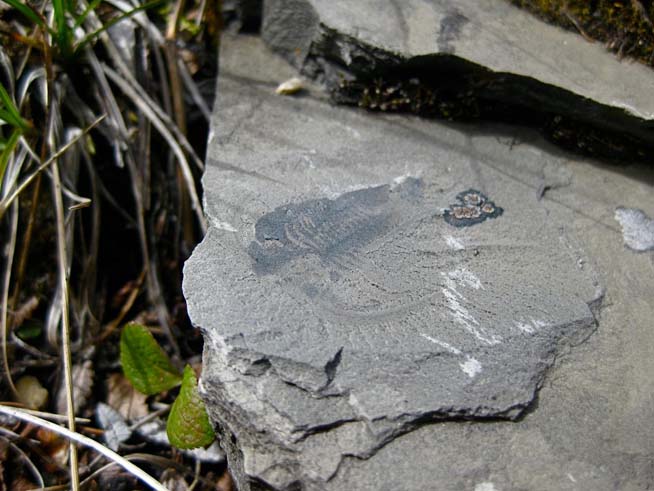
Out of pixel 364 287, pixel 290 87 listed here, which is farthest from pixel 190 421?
pixel 290 87

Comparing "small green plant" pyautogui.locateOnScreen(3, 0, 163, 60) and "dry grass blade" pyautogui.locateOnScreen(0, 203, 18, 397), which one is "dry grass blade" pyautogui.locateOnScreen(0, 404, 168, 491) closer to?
"dry grass blade" pyautogui.locateOnScreen(0, 203, 18, 397)

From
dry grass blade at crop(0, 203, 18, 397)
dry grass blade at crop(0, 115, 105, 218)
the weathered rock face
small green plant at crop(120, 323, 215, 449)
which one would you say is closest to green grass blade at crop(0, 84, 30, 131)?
dry grass blade at crop(0, 115, 105, 218)

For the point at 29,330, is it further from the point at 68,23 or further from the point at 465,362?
the point at 465,362

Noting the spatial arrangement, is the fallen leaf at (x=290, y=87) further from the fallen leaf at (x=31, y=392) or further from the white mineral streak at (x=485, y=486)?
the white mineral streak at (x=485, y=486)

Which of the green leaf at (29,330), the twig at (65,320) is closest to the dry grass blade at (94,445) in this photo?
the twig at (65,320)

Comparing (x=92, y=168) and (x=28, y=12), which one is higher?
(x=28, y=12)

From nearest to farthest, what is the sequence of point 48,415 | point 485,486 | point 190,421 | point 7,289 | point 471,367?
point 485,486, point 471,367, point 190,421, point 48,415, point 7,289
